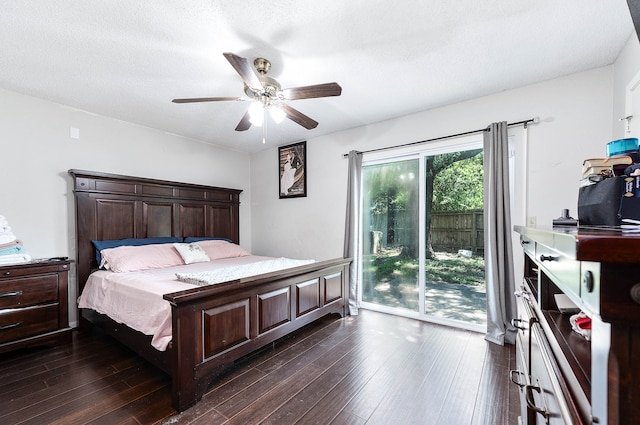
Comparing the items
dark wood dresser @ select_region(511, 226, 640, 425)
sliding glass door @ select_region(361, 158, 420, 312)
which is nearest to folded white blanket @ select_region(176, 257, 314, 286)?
sliding glass door @ select_region(361, 158, 420, 312)

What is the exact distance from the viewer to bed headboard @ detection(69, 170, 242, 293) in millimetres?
3105

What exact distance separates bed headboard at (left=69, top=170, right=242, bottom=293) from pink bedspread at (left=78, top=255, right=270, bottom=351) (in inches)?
20.0

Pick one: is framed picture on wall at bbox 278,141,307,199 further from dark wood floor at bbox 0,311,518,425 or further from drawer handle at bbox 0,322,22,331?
drawer handle at bbox 0,322,22,331

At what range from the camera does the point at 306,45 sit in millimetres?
2047

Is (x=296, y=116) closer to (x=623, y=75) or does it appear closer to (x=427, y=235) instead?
(x=427, y=235)

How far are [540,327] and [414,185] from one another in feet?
8.46

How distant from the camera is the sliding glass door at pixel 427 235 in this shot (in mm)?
3137

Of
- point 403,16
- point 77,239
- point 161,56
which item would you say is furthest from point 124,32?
point 77,239

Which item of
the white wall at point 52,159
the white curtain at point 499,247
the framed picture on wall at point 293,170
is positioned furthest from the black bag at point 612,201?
the white wall at point 52,159

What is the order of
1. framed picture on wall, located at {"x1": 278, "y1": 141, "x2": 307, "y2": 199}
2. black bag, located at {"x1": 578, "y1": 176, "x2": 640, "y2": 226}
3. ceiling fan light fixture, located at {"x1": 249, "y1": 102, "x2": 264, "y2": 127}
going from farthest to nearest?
framed picture on wall, located at {"x1": 278, "y1": 141, "x2": 307, "y2": 199}, ceiling fan light fixture, located at {"x1": 249, "y1": 102, "x2": 264, "y2": 127}, black bag, located at {"x1": 578, "y1": 176, "x2": 640, "y2": 226}

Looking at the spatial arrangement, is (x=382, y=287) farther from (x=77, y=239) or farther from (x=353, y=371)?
(x=77, y=239)

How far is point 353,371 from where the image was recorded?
7.27 ft

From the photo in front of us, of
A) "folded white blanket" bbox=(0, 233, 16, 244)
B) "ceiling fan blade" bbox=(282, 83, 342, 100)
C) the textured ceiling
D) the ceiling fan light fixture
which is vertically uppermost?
the textured ceiling

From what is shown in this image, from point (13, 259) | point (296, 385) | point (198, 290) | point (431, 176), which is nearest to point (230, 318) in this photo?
point (198, 290)
